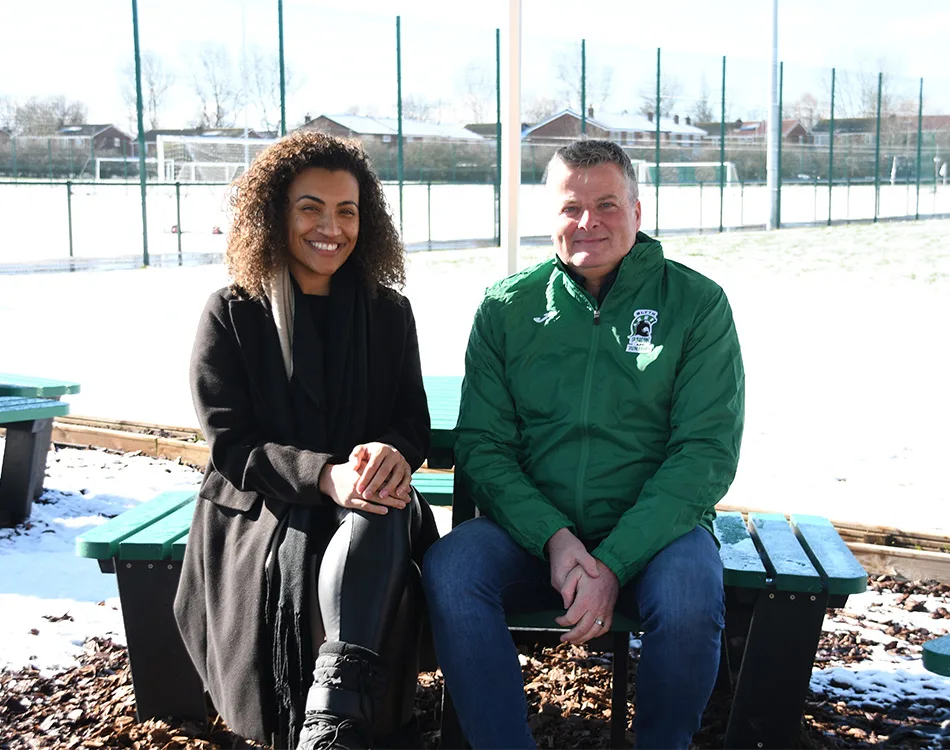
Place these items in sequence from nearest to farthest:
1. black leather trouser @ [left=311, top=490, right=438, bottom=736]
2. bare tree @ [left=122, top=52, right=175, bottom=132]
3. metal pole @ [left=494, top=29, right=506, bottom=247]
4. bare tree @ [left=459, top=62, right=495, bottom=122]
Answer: black leather trouser @ [left=311, top=490, right=438, bottom=736]
bare tree @ [left=122, top=52, right=175, bottom=132]
metal pole @ [left=494, top=29, right=506, bottom=247]
bare tree @ [left=459, top=62, right=495, bottom=122]

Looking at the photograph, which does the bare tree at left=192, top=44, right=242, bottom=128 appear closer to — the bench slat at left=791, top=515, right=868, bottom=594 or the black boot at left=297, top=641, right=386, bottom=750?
the bench slat at left=791, top=515, right=868, bottom=594

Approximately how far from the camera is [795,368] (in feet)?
26.0

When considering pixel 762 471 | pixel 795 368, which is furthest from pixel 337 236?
pixel 795 368

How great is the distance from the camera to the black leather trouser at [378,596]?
7.52 ft

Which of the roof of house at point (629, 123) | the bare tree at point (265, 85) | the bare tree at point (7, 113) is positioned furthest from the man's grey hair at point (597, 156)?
the roof of house at point (629, 123)

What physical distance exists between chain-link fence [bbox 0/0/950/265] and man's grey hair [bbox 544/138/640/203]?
34.7ft

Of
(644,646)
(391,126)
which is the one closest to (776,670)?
(644,646)

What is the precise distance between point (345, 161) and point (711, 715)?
5.77 ft

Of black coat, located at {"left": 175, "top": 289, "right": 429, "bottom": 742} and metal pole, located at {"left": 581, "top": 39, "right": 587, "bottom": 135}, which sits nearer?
black coat, located at {"left": 175, "top": 289, "right": 429, "bottom": 742}

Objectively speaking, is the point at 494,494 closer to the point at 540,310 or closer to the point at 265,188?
the point at 540,310

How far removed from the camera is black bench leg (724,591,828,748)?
2637 mm

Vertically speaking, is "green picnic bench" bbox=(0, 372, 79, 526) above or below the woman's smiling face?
below

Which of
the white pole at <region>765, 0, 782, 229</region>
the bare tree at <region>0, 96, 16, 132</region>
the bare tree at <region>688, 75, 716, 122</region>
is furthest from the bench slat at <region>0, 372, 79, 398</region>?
the bare tree at <region>688, 75, 716, 122</region>

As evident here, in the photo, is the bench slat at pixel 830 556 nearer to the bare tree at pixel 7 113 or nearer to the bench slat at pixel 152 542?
the bench slat at pixel 152 542
